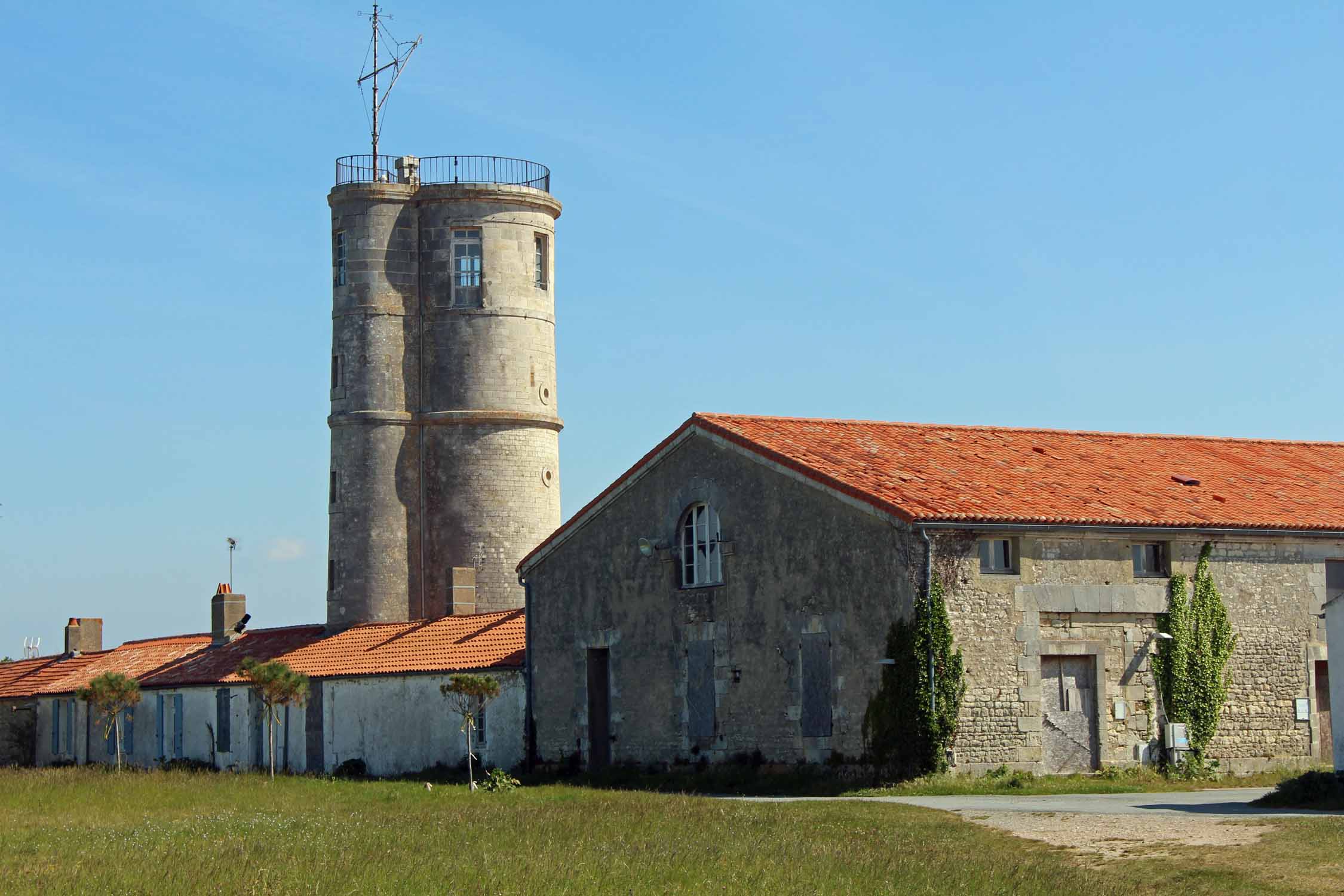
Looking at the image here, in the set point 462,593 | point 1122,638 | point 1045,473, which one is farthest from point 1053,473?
point 462,593

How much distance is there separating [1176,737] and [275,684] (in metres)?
17.9

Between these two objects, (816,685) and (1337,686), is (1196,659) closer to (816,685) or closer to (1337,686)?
(1337,686)

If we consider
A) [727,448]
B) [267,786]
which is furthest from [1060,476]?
[267,786]

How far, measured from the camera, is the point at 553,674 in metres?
34.5

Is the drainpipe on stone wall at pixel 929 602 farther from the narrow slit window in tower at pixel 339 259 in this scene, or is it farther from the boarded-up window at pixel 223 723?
the narrow slit window in tower at pixel 339 259

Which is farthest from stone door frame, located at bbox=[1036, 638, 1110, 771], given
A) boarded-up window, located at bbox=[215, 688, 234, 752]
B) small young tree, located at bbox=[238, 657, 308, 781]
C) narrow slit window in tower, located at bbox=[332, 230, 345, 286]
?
narrow slit window in tower, located at bbox=[332, 230, 345, 286]

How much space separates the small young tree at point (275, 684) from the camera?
120ft

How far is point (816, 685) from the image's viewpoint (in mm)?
28547

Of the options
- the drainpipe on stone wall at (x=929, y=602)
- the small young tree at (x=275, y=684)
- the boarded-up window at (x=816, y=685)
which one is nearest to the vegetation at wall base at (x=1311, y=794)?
the drainpipe on stone wall at (x=929, y=602)

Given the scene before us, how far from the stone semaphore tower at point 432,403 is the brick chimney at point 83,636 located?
14130mm

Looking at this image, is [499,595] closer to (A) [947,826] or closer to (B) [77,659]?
(B) [77,659]

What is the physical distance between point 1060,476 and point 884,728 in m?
6.15

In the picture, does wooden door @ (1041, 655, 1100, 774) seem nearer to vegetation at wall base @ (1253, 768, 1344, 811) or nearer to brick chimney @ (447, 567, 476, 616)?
vegetation at wall base @ (1253, 768, 1344, 811)

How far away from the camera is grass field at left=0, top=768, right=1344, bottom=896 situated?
1609 cm
